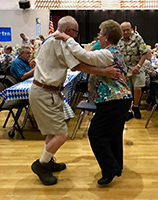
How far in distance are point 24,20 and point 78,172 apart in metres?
11.3

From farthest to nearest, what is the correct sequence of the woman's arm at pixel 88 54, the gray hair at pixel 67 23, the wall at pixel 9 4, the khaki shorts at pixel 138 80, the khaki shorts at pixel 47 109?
the wall at pixel 9 4 < the khaki shorts at pixel 138 80 < the khaki shorts at pixel 47 109 < the gray hair at pixel 67 23 < the woman's arm at pixel 88 54

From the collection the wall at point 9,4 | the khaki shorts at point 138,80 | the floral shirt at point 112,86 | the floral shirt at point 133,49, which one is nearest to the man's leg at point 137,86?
the khaki shorts at point 138,80

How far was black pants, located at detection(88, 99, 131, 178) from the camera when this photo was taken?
209cm

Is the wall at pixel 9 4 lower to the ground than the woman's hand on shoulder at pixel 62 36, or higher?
higher

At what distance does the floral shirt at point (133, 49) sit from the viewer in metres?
4.24

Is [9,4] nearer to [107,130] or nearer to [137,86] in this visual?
[137,86]

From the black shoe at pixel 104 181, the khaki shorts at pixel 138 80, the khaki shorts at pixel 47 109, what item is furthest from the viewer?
the khaki shorts at pixel 138 80

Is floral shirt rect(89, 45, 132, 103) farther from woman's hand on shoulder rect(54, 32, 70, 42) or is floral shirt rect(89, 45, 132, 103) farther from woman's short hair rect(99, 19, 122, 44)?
woman's hand on shoulder rect(54, 32, 70, 42)

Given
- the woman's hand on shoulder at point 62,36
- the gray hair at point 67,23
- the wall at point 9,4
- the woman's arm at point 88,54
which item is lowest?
the woman's arm at point 88,54

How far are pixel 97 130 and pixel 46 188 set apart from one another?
2.26ft

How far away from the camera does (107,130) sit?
2.14m

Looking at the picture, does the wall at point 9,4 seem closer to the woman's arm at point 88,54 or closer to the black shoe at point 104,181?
the woman's arm at point 88,54

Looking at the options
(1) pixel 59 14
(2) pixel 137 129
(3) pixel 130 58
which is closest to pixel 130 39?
(3) pixel 130 58

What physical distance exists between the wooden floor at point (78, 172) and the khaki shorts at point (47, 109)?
0.51 meters
